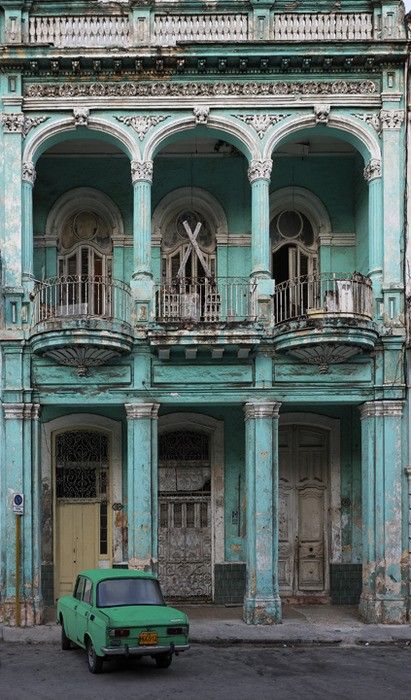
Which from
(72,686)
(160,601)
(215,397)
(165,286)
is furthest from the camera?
(165,286)

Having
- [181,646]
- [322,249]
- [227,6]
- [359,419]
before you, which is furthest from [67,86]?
[181,646]

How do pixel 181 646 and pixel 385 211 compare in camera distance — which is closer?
pixel 181 646

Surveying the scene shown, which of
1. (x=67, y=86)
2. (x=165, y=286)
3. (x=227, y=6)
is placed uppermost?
(x=227, y=6)

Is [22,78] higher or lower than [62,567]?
higher

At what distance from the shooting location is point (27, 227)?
1712 cm

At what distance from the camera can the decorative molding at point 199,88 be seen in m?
17.3

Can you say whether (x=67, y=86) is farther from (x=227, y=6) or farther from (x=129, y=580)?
(x=129, y=580)

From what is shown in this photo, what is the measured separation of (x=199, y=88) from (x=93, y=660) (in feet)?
33.3

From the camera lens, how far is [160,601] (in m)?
13.3

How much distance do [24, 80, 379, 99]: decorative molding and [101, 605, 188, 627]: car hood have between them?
30.6 ft

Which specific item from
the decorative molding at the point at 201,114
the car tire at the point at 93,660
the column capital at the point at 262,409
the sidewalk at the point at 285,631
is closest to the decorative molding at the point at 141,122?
the decorative molding at the point at 201,114

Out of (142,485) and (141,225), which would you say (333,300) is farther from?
(142,485)

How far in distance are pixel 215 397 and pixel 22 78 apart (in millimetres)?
6780

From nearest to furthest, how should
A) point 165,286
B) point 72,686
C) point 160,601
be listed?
point 72,686 < point 160,601 < point 165,286
